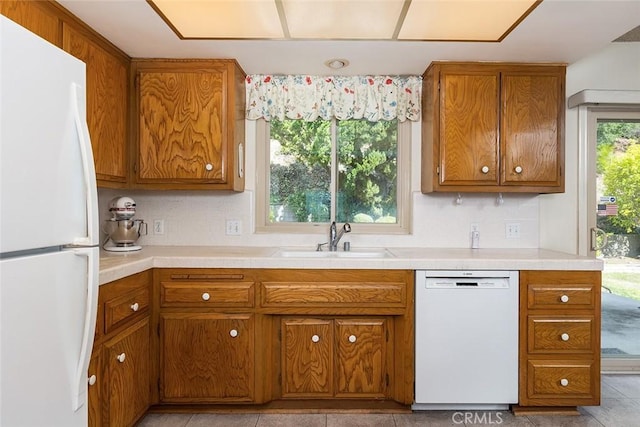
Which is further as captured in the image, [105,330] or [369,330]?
[369,330]

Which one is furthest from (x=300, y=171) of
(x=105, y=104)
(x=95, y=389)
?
(x=95, y=389)

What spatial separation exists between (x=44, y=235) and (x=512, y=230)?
2768 mm

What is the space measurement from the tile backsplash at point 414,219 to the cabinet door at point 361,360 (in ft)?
2.46

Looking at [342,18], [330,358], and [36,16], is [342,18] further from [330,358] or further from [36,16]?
[330,358]

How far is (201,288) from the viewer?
2.19 meters

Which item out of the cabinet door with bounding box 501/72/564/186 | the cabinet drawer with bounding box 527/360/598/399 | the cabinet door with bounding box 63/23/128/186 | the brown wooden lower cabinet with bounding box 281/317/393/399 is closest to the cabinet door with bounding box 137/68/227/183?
the cabinet door with bounding box 63/23/128/186

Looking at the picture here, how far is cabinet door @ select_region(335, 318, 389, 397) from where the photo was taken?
2.24 m

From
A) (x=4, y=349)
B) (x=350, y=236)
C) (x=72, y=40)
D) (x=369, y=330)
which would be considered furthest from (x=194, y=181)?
(x=4, y=349)

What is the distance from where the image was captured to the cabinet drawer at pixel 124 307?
175 cm

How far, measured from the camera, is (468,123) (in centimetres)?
248

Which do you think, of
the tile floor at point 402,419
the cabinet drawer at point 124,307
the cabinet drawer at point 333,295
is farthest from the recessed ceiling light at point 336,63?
the tile floor at point 402,419

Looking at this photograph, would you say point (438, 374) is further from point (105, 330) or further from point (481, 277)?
point (105, 330)

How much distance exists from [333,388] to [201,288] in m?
0.94

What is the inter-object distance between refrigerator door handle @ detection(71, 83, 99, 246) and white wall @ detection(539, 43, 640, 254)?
112 inches
